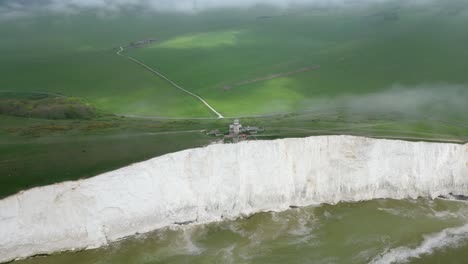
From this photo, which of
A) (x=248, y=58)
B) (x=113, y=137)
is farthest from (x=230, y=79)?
(x=113, y=137)

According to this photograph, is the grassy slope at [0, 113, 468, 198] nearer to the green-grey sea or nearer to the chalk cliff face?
the chalk cliff face

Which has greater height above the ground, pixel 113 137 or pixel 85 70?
pixel 85 70

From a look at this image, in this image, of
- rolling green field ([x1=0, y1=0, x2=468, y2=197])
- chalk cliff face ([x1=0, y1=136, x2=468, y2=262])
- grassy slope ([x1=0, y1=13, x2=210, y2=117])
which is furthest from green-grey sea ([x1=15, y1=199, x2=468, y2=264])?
grassy slope ([x1=0, y1=13, x2=210, y2=117])

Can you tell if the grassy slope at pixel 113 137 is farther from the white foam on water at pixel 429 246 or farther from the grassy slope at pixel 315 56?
the grassy slope at pixel 315 56

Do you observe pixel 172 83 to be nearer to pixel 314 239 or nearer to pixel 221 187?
pixel 221 187

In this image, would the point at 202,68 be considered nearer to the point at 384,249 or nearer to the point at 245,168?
the point at 245,168

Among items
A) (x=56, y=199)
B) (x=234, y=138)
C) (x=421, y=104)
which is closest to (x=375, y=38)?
(x=421, y=104)
